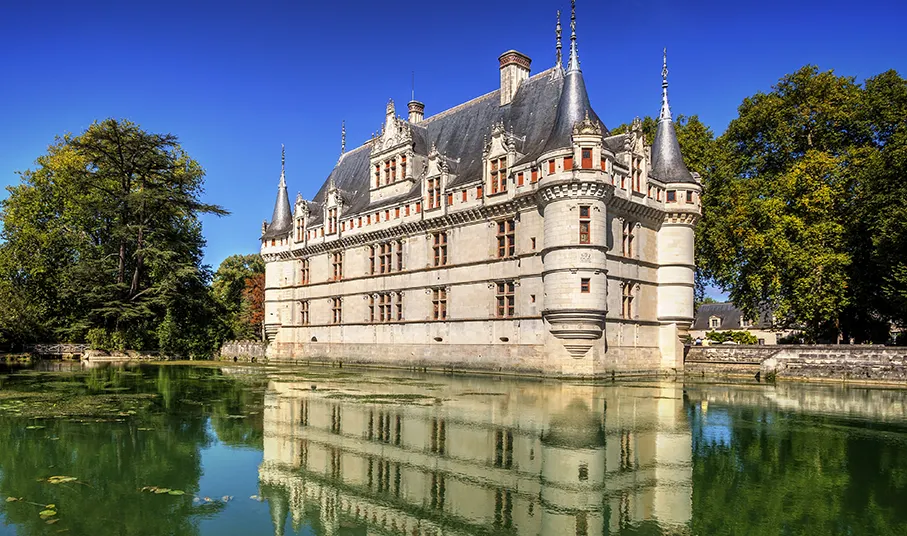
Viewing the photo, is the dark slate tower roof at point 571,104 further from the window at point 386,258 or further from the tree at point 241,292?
the tree at point 241,292

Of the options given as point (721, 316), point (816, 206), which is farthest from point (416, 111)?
point (721, 316)

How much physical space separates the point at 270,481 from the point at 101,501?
2000 millimetres

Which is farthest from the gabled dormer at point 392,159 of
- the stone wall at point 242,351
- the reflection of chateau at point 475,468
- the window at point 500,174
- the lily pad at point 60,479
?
the lily pad at point 60,479

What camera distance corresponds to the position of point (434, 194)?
3388 centimetres

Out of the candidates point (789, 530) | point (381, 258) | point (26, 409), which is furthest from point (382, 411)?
point (381, 258)

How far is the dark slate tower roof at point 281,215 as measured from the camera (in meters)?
46.5

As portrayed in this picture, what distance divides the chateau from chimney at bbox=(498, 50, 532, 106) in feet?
0.24

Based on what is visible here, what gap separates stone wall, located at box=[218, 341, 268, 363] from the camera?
45812 millimetres

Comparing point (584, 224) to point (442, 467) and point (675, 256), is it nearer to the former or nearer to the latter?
point (675, 256)

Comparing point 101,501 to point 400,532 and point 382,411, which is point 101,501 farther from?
point 382,411

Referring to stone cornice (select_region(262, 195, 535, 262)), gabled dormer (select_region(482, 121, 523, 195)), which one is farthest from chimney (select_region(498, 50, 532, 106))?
stone cornice (select_region(262, 195, 535, 262))

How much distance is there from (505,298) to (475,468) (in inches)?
822

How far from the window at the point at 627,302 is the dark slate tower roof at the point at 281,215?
2527 centimetres

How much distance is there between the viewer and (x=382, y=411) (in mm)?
15352
